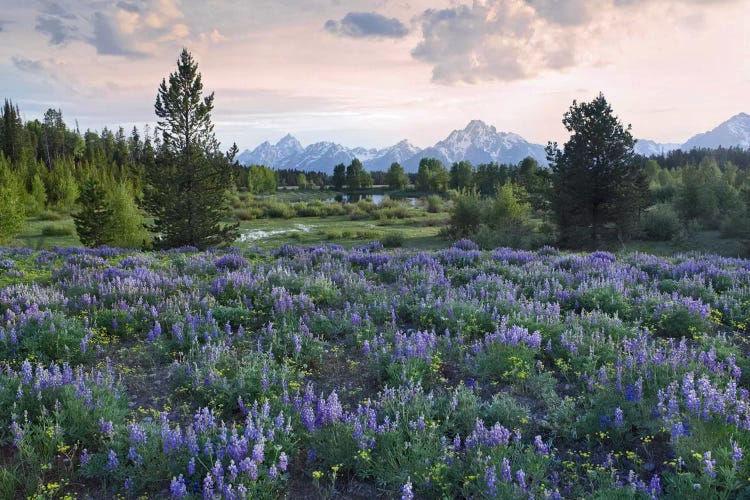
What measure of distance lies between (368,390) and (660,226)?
33.5 metres

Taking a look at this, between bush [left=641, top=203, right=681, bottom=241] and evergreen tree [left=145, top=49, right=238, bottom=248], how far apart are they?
27.6 metres

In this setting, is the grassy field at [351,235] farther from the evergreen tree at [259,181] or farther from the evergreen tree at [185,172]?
the evergreen tree at [259,181]

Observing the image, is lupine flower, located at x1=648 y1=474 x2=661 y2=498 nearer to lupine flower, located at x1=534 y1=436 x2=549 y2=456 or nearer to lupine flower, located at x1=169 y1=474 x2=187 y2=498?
lupine flower, located at x1=534 y1=436 x2=549 y2=456

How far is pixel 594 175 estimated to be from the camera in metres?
27.7

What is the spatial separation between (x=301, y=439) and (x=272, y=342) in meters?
2.14

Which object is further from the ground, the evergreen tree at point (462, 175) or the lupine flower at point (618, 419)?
the evergreen tree at point (462, 175)

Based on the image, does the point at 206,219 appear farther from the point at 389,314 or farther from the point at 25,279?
the point at 389,314

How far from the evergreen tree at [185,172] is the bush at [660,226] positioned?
27.6 metres

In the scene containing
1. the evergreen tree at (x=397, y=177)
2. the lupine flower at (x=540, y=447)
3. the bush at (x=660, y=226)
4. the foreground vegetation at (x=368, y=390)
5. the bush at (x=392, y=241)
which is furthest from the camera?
the evergreen tree at (x=397, y=177)

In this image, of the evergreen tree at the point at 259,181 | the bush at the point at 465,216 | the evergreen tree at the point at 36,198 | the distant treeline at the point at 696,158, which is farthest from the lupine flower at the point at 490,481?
the distant treeline at the point at 696,158

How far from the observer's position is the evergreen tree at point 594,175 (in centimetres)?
2720

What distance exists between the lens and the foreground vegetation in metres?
3.94

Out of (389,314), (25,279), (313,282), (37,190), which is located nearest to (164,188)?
(25,279)

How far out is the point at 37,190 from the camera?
56875 mm
